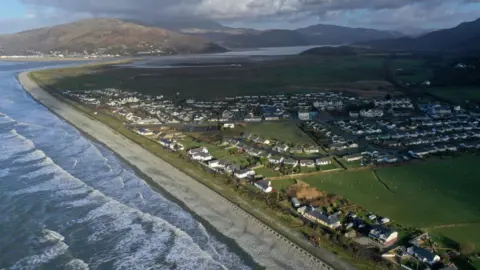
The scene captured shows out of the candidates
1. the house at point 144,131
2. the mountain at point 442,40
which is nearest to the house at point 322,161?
the house at point 144,131

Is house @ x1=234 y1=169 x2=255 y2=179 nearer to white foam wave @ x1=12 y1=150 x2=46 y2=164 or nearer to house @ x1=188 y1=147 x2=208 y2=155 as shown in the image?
house @ x1=188 y1=147 x2=208 y2=155

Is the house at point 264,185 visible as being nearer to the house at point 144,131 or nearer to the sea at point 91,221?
→ the sea at point 91,221

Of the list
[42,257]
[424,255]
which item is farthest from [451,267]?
[42,257]

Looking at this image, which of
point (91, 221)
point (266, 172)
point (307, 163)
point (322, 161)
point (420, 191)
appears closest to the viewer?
point (91, 221)

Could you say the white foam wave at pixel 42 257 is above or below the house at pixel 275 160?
below

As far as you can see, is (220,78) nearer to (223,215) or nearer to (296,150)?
(296,150)

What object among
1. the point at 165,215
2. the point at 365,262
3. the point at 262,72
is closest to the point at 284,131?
the point at 165,215

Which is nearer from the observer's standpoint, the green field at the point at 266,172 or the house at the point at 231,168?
the green field at the point at 266,172
